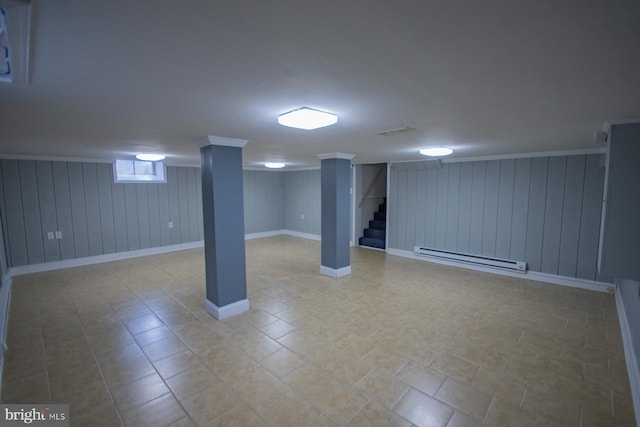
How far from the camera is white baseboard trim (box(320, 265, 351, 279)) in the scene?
16.5 feet

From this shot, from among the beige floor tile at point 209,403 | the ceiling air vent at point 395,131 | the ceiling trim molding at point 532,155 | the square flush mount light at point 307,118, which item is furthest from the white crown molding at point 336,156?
the beige floor tile at point 209,403

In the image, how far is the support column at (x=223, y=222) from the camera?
3316 mm

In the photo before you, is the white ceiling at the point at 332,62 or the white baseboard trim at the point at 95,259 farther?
the white baseboard trim at the point at 95,259

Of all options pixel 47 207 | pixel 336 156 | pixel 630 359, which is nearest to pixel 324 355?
pixel 630 359

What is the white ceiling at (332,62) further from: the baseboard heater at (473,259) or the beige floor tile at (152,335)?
the baseboard heater at (473,259)

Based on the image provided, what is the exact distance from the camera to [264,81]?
1538 mm

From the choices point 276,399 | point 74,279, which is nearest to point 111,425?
point 276,399

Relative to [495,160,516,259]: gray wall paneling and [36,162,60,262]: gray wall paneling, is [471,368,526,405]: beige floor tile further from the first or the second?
[36,162,60,262]: gray wall paneling

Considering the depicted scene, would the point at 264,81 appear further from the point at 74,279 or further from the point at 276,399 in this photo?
the point at 74,279

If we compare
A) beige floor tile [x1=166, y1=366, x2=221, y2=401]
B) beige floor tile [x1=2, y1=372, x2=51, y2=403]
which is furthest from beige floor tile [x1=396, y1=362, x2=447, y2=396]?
beige floor tile [x1=2, y1=372, x2=51, y2=403]

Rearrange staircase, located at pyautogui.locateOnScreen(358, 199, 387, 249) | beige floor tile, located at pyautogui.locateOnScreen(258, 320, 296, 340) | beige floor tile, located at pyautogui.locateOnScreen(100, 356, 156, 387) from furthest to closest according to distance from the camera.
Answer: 1. staircase, located at pyautogui.locateOnScreen(358, 199, 387, 249)
2. beige floor tile, located at pyautogui.locateOnScreen(258, 320, 296, 340)
3. beige floor tile, located at pyautogui.locateOnScreen(100, 356, 156, 387)

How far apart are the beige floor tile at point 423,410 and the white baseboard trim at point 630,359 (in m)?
1.34

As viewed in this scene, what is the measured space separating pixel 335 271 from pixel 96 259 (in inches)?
206

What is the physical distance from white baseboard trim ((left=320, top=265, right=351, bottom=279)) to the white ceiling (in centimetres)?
317
